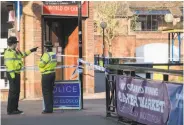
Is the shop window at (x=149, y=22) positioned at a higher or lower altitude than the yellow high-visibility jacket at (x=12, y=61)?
higher

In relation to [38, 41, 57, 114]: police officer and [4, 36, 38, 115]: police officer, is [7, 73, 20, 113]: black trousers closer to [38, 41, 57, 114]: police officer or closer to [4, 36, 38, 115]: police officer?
[4, 36, 38, 115]: police officer

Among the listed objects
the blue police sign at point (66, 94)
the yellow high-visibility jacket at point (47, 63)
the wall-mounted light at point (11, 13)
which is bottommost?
the blue police sign at point (66, 94)

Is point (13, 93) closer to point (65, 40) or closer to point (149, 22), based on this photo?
point (65, 40)

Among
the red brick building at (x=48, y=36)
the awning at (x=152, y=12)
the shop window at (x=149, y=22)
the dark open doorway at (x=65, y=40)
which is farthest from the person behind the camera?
the shop window at (x=149, y=22)

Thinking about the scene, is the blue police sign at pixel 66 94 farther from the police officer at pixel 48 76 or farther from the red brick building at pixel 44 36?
the red brick building at pixel 44 36

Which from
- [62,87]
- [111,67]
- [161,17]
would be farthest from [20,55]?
[161,17]

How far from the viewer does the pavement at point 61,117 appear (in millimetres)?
9812

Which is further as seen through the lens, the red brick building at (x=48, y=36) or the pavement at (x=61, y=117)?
the red brick building at (x=48, y=36)

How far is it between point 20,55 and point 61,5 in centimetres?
514

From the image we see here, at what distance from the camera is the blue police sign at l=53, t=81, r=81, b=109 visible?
465 inches

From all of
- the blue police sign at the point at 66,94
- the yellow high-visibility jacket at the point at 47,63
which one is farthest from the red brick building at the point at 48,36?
the yellow high-visibility jacket at the point at 47,63

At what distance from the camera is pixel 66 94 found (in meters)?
11.8

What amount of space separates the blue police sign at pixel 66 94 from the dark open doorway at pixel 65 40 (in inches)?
199

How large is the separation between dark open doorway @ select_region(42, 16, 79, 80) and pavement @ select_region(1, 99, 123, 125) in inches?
170
